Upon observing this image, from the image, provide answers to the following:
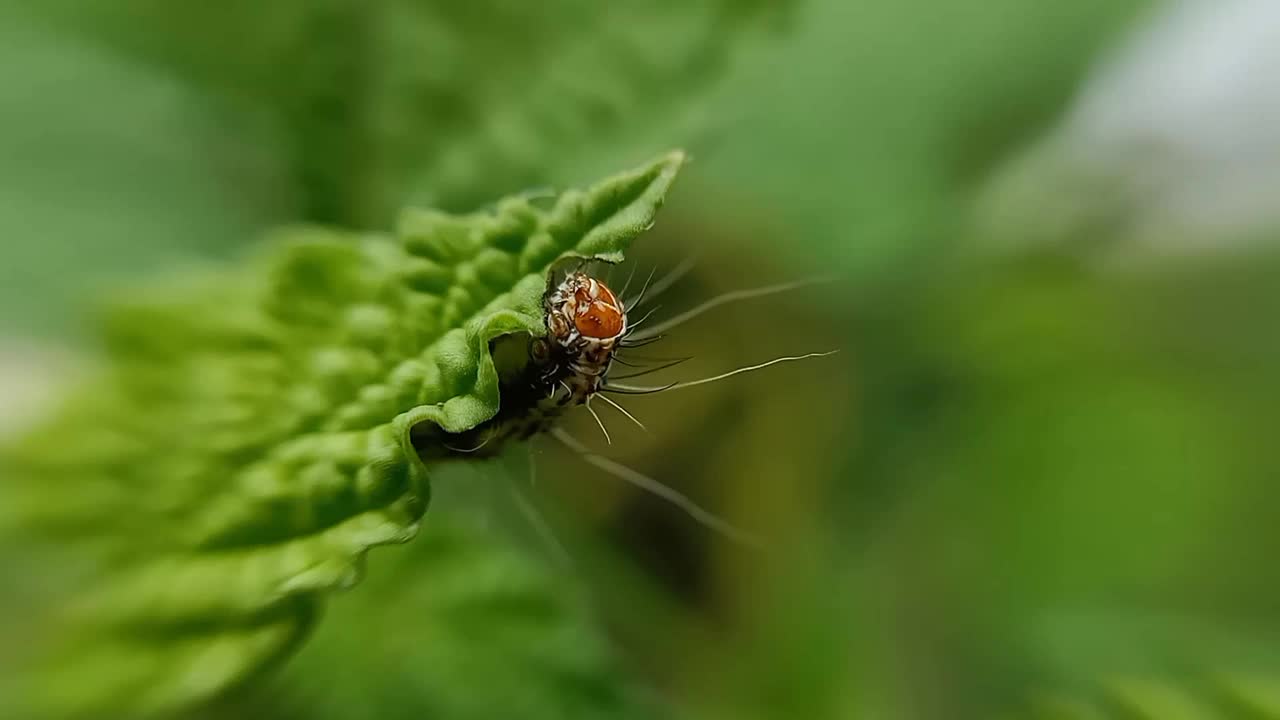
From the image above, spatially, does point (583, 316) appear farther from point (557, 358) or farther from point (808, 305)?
point (808, 305)

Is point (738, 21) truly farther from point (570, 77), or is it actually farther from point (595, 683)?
point (595, 683)

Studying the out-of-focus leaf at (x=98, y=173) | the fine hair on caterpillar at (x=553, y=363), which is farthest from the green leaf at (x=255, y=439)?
the out-of-focus leaf at (x=98, y=173)

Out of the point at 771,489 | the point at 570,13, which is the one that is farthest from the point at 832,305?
the point at 570,13

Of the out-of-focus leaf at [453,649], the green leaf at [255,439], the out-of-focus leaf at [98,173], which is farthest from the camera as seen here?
the out-of-focus leaf at [98,173]

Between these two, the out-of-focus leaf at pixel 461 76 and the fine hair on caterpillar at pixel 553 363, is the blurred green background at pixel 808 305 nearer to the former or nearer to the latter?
the out-of-focus leaf at pixel 461 76

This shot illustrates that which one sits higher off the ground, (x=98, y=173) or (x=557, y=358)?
(x=98, y=173)

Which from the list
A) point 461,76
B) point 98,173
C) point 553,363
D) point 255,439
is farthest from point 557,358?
point 98,173

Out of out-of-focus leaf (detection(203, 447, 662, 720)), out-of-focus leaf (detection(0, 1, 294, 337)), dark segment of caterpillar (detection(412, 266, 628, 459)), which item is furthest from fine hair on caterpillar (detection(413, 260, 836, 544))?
out-of-focus leaf (detection(0, 1, 294, 337))
